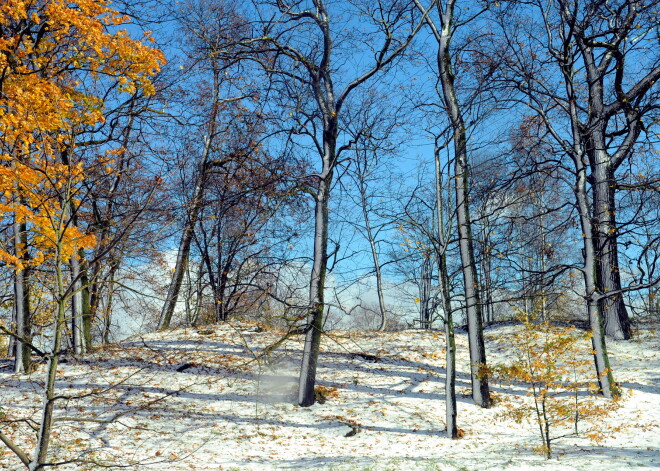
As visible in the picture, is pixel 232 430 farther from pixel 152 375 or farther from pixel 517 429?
pixel 517 429

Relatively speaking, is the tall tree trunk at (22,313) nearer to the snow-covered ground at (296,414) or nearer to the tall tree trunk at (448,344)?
the snow-covered ground at (296,414)

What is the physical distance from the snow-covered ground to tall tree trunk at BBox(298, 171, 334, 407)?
1.51ft

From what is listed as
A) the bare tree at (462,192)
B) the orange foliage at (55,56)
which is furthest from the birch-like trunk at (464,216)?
the orange foliage at (55,56)

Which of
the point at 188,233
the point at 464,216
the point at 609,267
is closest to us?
the point at 464,216

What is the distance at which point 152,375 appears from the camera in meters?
11.3

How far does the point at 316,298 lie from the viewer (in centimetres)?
1083

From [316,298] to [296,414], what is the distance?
2.47 m

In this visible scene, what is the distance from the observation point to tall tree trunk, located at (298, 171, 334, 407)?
10.5 meters

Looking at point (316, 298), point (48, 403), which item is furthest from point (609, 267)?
point (48, 403)

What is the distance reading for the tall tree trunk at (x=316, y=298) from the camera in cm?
1048

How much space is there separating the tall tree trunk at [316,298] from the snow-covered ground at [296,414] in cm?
46

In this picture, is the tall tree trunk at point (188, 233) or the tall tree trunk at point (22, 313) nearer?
the tall tree trunk at point (22, 313)

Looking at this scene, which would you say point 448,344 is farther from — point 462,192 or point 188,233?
point 188,233

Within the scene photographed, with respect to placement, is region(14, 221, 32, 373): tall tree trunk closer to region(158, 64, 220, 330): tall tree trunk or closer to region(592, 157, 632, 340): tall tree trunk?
region(158, 64, 220, 330): tall tree trunk
